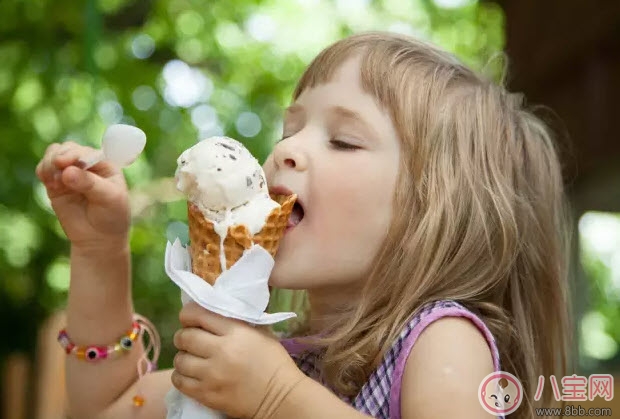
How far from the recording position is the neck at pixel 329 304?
107cm

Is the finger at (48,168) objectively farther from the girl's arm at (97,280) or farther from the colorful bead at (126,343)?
the colorful bead at (126,343)

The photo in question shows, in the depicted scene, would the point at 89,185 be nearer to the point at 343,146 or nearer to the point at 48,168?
the point at 48,168

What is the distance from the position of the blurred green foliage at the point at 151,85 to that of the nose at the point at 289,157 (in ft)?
5.47

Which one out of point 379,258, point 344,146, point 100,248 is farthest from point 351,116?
point 100,248

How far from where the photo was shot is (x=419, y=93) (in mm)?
1082

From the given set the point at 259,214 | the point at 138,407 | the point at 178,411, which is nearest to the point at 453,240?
the point at 259,214

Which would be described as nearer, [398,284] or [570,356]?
[398,284]

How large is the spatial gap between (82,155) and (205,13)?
2.54 metres

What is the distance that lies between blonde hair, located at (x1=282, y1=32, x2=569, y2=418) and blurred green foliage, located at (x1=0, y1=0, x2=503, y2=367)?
1.65 meters

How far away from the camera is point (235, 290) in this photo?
88 cm

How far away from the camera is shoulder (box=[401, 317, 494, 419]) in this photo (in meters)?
0.89

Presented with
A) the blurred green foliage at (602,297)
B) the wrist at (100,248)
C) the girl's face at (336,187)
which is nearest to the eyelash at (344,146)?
the girl's face at (336,187)

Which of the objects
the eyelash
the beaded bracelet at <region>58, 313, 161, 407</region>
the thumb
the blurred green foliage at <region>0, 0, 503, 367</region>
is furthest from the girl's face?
the blurred green foliage at <region>0, 0, 503, 367</region>

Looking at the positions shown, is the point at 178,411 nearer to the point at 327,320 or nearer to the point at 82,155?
the point at 327,320
